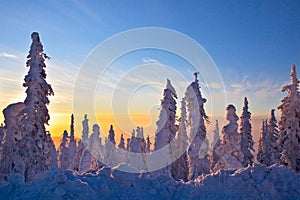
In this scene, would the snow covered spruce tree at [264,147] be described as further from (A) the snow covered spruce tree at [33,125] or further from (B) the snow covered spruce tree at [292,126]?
(A) the snow covered spruce tree at [33,125]

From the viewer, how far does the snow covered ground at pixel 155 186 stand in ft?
32.3

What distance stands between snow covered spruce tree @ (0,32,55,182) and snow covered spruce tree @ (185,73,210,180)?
591 inches

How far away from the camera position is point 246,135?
39.2 meters

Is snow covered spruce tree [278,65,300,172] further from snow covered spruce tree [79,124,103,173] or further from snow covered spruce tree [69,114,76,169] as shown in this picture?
snow covered spruce tree [69,114,76,169]

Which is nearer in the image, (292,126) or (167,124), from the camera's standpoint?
(292,126)

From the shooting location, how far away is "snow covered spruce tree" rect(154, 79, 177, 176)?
29.0m

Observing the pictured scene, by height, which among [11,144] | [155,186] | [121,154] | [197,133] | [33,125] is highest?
[197,133]

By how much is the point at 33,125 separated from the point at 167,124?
504 inches

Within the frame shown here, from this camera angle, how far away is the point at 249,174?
10812 mm

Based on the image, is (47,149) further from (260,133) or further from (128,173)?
(260,133)

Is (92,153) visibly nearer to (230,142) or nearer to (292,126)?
(230,142)

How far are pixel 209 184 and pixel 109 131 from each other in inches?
1747

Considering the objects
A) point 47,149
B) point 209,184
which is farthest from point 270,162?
point 209,184

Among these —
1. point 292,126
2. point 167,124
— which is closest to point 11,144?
point 167,124
